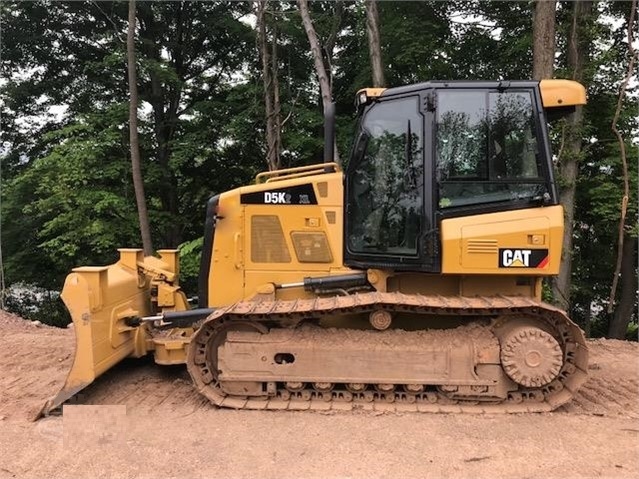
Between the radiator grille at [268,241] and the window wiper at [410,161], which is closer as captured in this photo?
the window wiper at [410,161]

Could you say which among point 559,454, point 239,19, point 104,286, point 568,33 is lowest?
point 559,454

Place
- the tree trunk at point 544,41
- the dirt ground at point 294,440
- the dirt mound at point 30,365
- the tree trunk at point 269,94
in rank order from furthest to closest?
the tree trunk at point 269,94 → the tree trunk at point 544,41 → the dirt mound at point 30,365 → the dirt ground at point 294,440

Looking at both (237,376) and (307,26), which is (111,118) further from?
(237,376)

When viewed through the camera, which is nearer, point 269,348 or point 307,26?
point 269,348

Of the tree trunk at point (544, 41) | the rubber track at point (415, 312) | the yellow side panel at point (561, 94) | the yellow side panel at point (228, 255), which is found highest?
the tree trunk at point (544, 41)

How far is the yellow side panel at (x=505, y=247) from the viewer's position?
452 centimetres

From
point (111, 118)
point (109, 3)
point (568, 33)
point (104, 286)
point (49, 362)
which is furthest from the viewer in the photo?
point (109, 3)

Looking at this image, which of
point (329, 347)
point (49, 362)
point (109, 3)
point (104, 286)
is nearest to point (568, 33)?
point (329, 347)

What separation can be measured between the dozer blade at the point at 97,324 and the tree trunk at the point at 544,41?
7.66 m

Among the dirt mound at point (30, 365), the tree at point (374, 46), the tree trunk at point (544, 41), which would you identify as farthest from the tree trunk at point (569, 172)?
the dirt mound at point (30, 365)

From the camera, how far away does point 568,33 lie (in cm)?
1080

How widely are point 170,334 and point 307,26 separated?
840 centimetres

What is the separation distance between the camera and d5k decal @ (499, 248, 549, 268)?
4.54 metres

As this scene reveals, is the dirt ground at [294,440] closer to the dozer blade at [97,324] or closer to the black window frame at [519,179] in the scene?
the dozer blade at [97,324]
